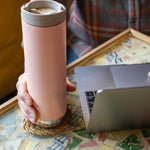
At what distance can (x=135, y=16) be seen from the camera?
3.44ft

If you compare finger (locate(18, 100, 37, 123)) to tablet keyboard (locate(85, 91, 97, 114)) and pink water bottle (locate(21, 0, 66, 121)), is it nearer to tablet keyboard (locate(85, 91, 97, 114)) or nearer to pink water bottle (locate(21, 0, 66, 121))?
pink water bottle (locate(21, 0, 66, 121))

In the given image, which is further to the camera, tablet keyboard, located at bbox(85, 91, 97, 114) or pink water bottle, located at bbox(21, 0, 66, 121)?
tablet keyboard, located at bbox(85, 91, 97, 114)

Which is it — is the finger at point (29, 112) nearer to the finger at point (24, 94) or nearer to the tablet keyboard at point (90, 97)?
the finger at point (24, 94)

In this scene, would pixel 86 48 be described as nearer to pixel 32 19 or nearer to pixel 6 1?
pixel 6 1

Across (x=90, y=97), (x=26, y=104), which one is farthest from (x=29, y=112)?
(x=90, y=97)

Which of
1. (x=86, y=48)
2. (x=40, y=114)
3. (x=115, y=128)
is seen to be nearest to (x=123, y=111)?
(x=115, y=128)

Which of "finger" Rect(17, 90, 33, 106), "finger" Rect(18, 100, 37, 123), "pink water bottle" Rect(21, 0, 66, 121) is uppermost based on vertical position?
"pink water bottle" Rect(21, 0, 66, 121)

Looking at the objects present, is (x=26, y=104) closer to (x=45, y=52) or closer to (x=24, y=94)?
(x=24, y=94)

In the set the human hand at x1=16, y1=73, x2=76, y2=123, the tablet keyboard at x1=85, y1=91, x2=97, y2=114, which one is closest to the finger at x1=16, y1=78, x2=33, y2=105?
the human hand at x1=16, y1=73, x2=76, y2=123

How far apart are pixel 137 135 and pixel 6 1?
84cm

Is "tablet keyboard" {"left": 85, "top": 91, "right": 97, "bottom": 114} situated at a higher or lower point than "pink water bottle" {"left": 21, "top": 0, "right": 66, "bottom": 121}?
A: lower

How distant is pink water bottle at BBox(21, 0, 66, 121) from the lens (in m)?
0.39

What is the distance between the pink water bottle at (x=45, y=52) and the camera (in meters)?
0.39

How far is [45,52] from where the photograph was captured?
0.41 metres
